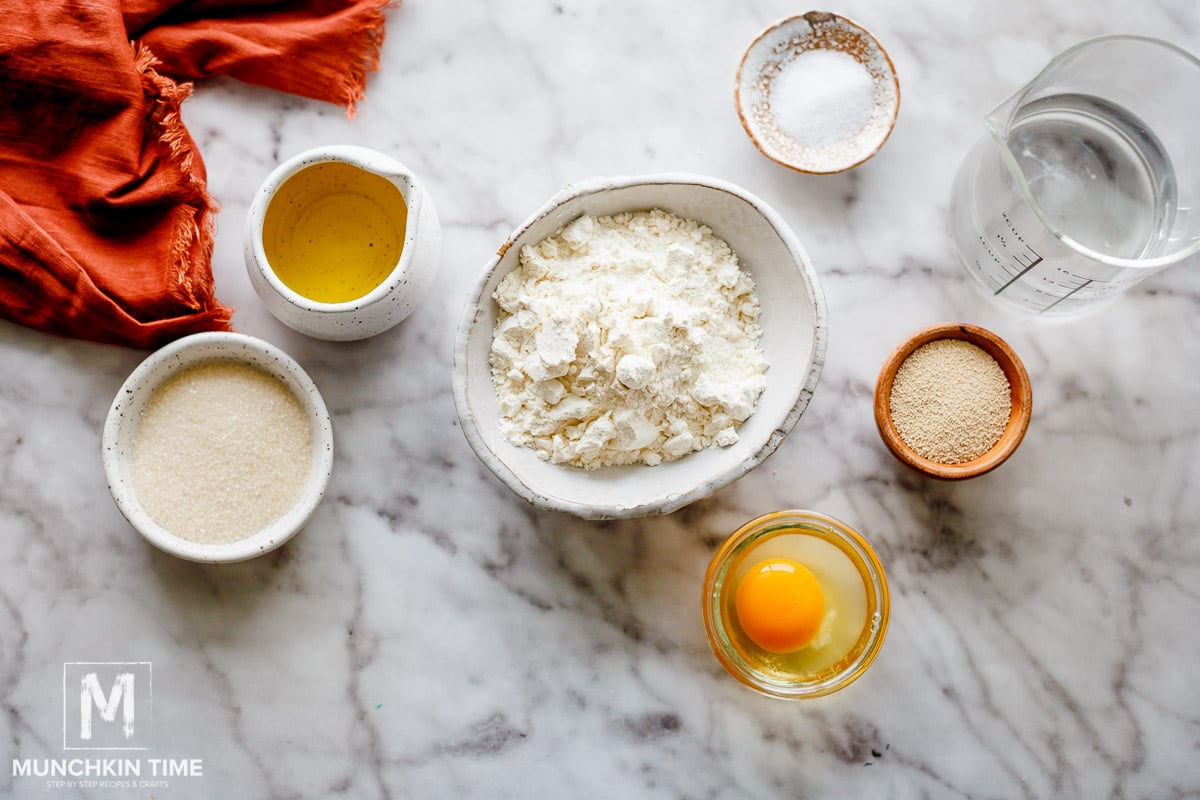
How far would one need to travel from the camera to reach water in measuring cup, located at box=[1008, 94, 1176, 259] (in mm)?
1266

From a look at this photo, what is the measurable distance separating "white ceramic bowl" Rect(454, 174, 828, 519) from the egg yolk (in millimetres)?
196

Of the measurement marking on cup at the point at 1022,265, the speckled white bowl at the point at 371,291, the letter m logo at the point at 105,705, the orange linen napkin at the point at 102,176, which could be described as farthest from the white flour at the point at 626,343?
the letter m logo at the point at 105,705

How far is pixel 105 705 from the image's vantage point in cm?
133

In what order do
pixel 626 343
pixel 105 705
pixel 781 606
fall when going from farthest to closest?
pixel 105 705
pixel 781 606
pixel 626 343

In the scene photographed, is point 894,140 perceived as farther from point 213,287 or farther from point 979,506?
point 213,287

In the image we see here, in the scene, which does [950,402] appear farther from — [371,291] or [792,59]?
[371,291]

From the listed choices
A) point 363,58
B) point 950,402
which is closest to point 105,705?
point 363,58

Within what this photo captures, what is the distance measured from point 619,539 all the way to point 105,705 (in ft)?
2.68

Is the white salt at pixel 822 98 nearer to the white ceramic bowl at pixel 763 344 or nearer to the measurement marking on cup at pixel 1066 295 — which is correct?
the white ceramic bowl at pixel 763 344

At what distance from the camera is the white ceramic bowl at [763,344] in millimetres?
1150

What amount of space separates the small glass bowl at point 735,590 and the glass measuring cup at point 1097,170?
46 cm

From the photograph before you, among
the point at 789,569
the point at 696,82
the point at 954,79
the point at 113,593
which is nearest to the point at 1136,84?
the point at 954,79

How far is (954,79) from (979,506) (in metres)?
0.67

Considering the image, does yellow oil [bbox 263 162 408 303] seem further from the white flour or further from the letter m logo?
the letter m logo
